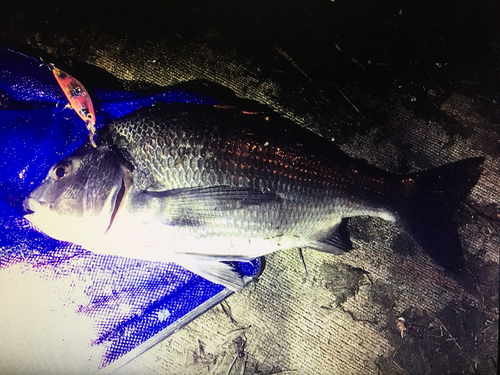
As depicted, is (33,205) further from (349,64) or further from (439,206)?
(439,206)

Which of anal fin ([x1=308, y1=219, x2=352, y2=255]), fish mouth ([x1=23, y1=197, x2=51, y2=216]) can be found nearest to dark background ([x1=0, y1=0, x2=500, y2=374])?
anal fin ([x1=308, y1=219, x2=352, y2=255])

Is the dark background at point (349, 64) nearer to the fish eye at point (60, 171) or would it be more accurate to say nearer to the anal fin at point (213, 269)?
the fish eye at point (60, 171)

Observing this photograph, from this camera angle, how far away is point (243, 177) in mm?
1483

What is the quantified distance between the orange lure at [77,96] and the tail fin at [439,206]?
1901 millimetres

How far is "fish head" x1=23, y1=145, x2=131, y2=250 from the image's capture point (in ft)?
4.81

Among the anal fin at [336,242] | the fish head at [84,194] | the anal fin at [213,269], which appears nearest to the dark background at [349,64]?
the anal fin at [336,242]

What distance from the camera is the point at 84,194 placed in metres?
1.47

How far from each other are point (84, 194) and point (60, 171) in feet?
0.64

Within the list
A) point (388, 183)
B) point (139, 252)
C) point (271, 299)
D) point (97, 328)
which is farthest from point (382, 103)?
point (97, 328)

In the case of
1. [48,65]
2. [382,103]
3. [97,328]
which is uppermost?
[382,103]

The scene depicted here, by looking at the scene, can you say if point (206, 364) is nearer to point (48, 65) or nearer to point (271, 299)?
point (271, 299)

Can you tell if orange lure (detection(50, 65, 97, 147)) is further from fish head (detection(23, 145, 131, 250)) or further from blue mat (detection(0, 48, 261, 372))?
fish head (detection(23, 145, 131, 250))

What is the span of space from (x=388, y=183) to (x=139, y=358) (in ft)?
6.67

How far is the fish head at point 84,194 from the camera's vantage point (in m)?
1.46
